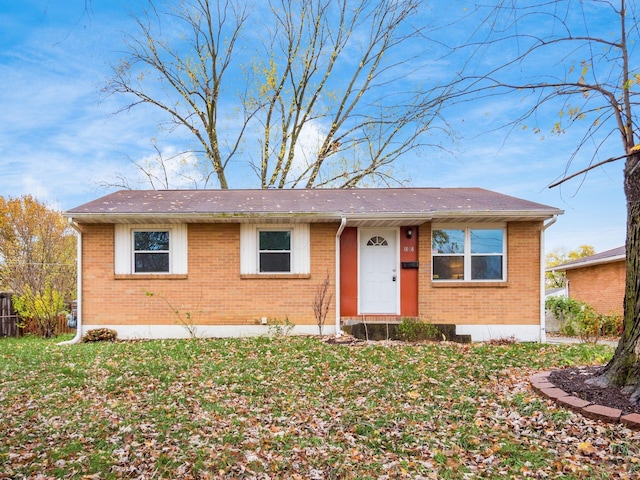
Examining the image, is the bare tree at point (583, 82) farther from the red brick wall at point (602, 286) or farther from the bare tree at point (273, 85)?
the bare tree at point (273, 85)

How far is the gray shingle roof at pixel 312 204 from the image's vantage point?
9969 mm

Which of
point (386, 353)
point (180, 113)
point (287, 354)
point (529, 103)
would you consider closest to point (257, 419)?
point (287, 354)

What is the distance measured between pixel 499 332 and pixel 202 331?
727cm

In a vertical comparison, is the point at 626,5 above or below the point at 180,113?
below

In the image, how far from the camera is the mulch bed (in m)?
4.49

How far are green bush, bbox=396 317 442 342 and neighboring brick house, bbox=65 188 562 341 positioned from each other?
839mm

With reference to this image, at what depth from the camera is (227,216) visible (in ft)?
33.1

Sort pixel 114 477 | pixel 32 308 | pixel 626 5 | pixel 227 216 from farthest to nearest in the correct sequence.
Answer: pixel 32 308, pixel 227 216, pixel 626 5, pixel 114 477

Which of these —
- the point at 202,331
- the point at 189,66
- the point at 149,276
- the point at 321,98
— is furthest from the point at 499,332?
the point at 189,66

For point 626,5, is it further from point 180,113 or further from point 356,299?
point 180,113

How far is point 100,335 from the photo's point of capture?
10422 millimetres

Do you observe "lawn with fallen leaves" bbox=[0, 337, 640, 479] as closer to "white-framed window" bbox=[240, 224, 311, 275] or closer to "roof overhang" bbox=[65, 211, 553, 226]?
"white-framed window" bbox=[240, 224, 311, 275]

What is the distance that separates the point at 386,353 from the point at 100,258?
290 inches

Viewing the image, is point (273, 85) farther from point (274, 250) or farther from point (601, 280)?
point (601, 280)
